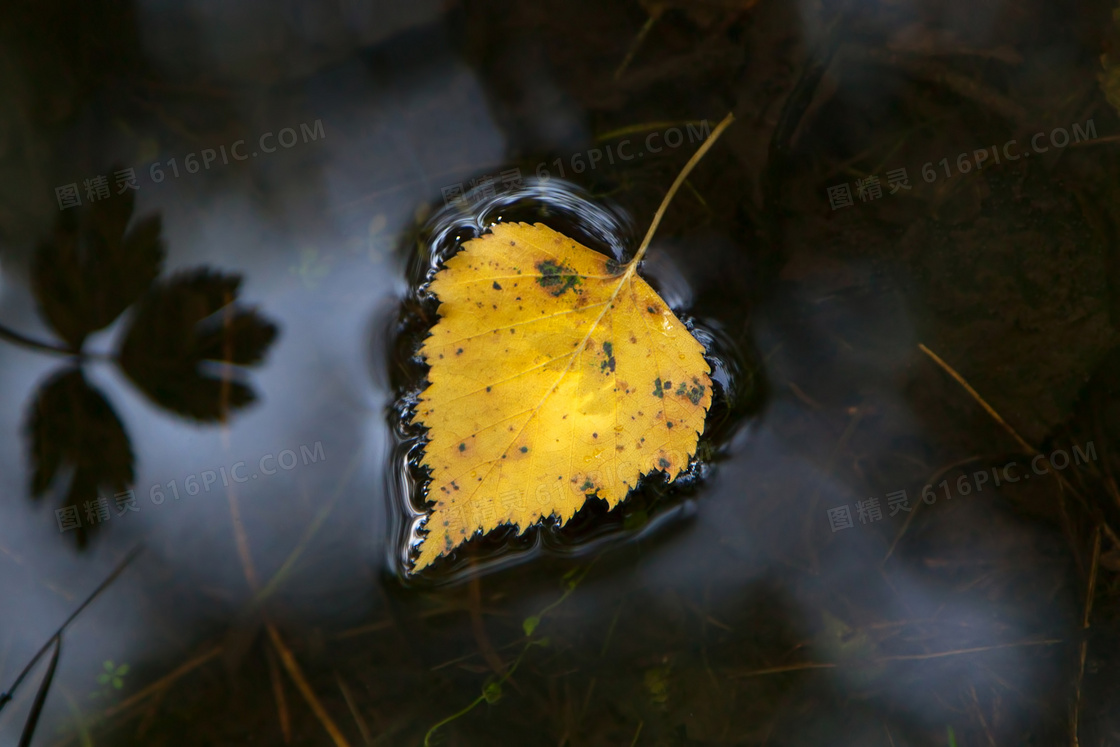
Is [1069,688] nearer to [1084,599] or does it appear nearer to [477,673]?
[1084,599]

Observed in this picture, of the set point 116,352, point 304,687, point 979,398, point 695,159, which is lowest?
point 304,687

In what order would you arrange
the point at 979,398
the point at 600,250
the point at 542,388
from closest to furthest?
the point at 542,388, the point at 600,250, the point at 979,398

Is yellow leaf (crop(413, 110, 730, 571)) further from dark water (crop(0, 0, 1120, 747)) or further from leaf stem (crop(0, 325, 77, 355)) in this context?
leaf stem (crop(0, 325, 77, 355))

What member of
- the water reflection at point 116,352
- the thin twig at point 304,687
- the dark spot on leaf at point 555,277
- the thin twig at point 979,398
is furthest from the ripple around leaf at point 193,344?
the thin twig at point 979,398

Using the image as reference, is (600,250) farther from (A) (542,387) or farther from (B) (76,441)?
(B) (76,441)

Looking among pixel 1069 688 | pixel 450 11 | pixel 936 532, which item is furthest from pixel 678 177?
pixel 1069 688

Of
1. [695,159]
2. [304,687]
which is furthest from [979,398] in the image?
[304,687]
